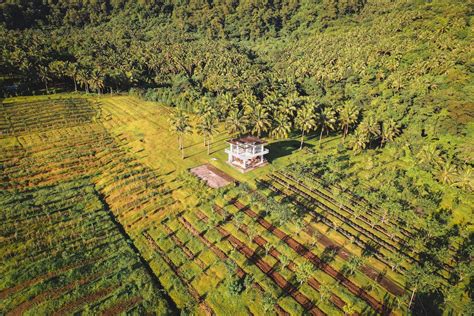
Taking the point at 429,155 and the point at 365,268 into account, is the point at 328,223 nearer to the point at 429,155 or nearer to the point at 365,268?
the point at 365,268

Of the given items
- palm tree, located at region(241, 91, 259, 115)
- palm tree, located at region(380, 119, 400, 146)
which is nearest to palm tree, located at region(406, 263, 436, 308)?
palm tree, located at region(380, 119, 400, 146)

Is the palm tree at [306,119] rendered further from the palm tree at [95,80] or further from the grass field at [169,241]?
the palm tree at [95,80]

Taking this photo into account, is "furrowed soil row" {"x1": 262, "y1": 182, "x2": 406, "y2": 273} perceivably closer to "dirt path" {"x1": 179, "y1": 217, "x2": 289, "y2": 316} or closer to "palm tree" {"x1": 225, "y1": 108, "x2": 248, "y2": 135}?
"dirt path" {"x1": 179, "y1": 217, "x2": 289, "y2": 316}

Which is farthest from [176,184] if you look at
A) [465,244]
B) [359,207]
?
[465,244]

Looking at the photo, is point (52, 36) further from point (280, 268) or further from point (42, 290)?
point (280, 268)

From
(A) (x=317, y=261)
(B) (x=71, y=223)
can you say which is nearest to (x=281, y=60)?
(A) (x=317, y=261)
